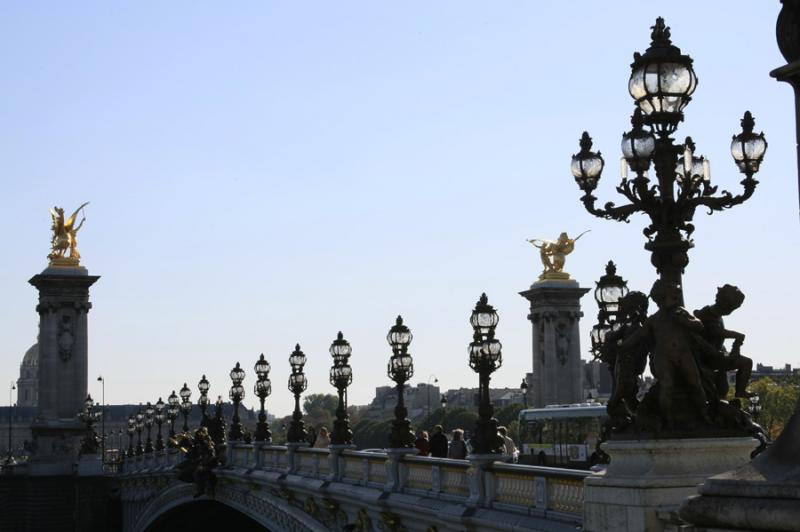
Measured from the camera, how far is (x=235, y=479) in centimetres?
4566

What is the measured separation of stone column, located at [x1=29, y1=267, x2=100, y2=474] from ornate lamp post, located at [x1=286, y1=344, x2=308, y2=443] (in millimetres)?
65914

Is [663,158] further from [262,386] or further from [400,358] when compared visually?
[262,386]

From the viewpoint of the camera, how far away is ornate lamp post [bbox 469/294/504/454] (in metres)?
20.7

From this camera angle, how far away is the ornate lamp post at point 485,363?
20734 millimetres

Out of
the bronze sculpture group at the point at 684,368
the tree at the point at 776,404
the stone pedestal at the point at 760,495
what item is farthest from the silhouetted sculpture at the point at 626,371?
the tree at the point at 776,404

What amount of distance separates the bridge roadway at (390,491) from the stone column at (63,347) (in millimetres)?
52415

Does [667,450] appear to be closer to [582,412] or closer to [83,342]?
[582,412]

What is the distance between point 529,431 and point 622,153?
171ft

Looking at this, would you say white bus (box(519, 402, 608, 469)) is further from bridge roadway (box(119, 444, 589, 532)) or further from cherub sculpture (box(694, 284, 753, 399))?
cherub sculpture (box(694, 284, 753, 399))

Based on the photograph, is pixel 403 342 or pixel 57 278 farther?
pixel 57 278

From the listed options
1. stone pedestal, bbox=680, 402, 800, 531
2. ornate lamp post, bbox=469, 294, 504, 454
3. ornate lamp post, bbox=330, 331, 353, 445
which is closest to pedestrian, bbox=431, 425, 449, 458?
ornate lamp post, bbox=330, 331, 353, 445

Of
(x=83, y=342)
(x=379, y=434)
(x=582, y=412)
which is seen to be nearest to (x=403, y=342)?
(x=582, y=412)

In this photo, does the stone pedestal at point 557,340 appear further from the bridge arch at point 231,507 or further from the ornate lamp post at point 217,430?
the ornate lamp post at point 217,430

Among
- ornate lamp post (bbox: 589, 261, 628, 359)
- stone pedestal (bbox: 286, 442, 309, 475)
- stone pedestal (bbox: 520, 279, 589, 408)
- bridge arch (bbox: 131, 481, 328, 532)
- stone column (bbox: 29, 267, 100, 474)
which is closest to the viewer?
ornate lamp post (bbox: 589, 261, 628, 359)
